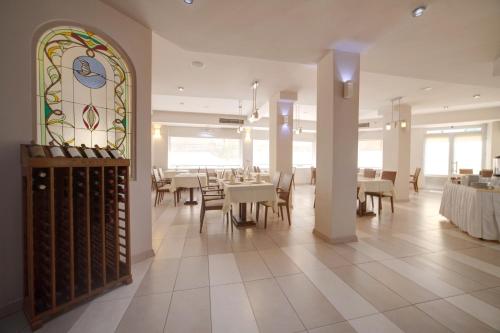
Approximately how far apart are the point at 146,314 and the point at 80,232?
1015 mm

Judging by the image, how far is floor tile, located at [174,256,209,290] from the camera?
213 centimetres

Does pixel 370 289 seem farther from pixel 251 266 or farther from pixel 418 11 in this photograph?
pixel 418 11

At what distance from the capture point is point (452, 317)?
66.2 inches

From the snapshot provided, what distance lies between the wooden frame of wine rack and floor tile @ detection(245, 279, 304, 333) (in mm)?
1339

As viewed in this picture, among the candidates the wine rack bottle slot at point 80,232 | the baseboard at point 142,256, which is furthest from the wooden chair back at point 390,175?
the wine rack bottle slot at point 80,232

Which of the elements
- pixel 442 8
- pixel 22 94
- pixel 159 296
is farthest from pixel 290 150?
pixel 22 94

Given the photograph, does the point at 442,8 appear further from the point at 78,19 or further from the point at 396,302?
the point at 78,19

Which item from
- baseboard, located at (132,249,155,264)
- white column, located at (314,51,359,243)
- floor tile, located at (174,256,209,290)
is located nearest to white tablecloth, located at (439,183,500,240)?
white column, located at (314,51,359,243)

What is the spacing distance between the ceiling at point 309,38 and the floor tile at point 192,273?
2965mm

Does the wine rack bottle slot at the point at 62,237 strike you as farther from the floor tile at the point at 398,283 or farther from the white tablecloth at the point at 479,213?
the white tablecloth at the point at 479,213

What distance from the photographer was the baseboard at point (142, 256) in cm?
256

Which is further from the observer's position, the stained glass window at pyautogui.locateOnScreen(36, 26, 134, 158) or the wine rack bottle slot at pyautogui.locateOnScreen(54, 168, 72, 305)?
the stained glass window at pyautogui.locateOnScreen(36, 26, 134, 158)

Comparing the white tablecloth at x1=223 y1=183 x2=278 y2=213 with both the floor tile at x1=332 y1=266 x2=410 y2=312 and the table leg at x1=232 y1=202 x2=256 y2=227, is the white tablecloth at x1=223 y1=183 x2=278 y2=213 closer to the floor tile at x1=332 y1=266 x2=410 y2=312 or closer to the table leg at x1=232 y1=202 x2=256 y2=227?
the table leg at x1=232 y1=202 x2=256 y2=227

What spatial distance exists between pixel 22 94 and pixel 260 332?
9.09ft
